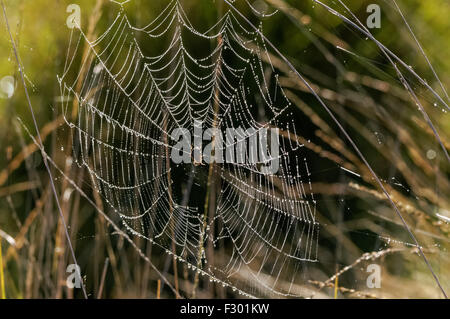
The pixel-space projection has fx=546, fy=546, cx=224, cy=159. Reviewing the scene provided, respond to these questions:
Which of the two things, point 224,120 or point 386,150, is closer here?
point 386,150

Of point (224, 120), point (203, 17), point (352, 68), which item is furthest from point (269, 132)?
point (203, 17)

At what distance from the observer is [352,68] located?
2699mm

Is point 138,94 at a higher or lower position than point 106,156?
higher

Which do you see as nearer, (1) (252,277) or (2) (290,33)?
(1) (252,277)

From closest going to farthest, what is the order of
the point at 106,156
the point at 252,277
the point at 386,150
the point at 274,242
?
the point at 252,277 < the point at 386,150 < the point at 106,156 < the point at 274,242

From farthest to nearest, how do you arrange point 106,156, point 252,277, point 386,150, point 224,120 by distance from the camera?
point 224,120 → point 106,156 → point 386,150 → point 252,277

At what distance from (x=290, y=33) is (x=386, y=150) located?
1020 mm

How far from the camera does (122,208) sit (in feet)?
6.98

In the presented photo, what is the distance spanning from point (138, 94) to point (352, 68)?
3.47 feet

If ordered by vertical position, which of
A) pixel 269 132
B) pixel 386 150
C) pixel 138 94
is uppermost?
pixel 138 94
